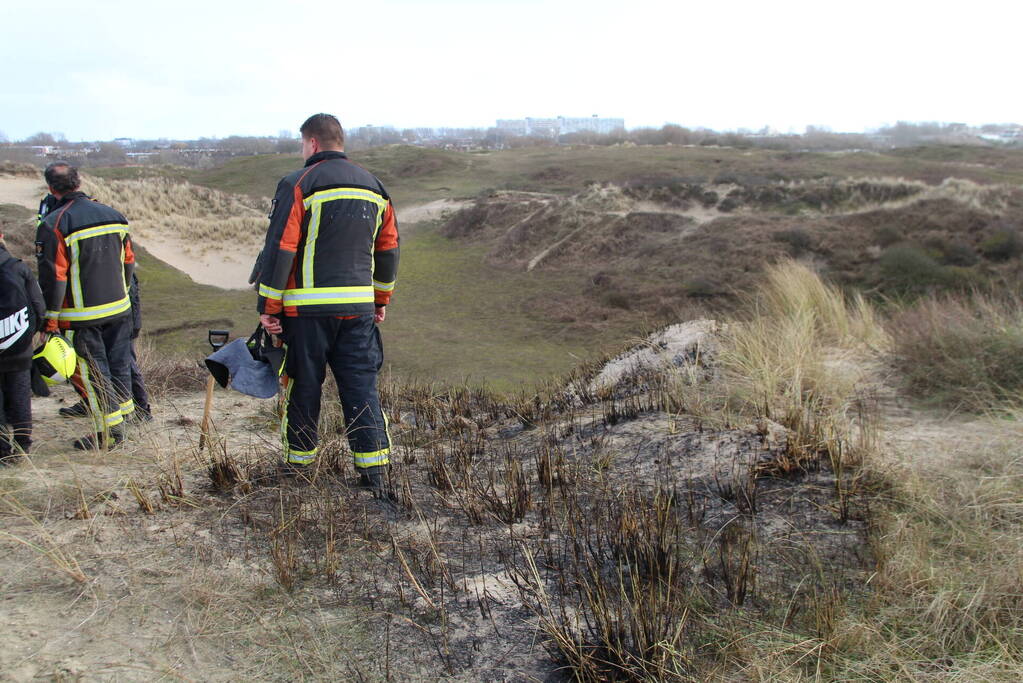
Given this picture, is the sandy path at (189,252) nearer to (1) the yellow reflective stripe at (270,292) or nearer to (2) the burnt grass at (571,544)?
(1) the yellow reflective stripe at (270,292)

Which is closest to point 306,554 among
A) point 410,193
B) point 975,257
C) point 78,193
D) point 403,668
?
point 403,668

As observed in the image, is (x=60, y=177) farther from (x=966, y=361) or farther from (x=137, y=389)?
(x=966, y=361)

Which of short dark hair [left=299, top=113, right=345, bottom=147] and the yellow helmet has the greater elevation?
short dark hair [left=299, top=113, right=345, bottom=147]

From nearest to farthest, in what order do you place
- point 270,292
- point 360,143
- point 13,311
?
point 270,292, point 13,311, point 360,143

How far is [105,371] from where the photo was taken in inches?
186

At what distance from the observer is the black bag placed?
4.03m

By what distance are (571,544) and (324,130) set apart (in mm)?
2375

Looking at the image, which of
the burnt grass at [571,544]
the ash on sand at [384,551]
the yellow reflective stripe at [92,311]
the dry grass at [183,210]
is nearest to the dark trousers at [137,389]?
the yellow reflective stripe at [92,311]

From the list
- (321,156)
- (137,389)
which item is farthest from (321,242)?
(137,389)

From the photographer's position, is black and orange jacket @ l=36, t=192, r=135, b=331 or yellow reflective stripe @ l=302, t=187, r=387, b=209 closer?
yellow reflective stripe @ l=302, t=187, r=387, b=209

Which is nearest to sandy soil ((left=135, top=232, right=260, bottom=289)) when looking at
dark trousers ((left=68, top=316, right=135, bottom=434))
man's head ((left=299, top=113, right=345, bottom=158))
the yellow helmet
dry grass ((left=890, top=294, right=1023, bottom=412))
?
dark trousers ((left=68, top=316, right=135, bottom=434))

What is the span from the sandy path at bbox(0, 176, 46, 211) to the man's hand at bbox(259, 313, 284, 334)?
20.2 m

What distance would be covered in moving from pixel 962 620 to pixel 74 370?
469 cm

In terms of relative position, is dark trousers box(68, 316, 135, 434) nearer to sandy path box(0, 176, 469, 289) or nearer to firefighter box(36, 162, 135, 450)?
firefighter box(36, 162, 135, 450)
